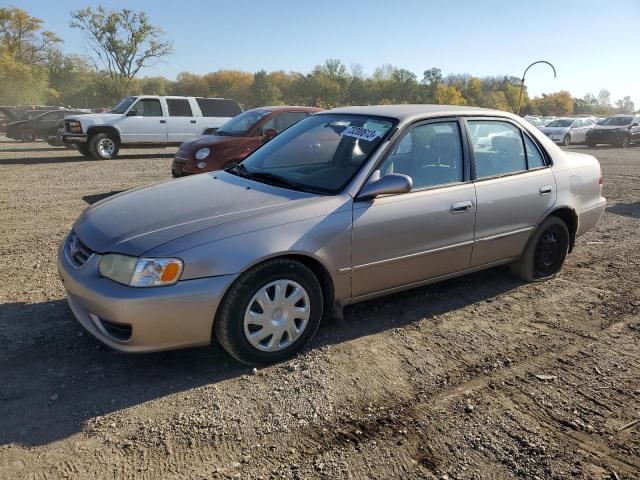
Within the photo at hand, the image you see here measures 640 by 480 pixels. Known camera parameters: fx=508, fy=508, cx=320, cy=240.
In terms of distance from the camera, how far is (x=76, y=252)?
334cm

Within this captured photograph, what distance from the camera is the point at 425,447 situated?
8.39ft

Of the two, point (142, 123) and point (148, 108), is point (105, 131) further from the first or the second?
point (148, 108)

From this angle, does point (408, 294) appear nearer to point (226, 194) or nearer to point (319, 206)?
point (319, 206)

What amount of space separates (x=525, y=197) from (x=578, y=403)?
199 centimetres

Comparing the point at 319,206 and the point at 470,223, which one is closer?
the point at 319,206

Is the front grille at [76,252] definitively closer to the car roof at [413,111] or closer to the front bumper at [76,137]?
the car roof at [413,111]

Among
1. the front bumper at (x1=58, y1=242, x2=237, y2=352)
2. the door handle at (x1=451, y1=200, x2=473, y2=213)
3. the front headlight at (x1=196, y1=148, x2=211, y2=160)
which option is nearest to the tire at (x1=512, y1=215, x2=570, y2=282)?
the door handle at (x1=451, y1=200, x2=473, y2=213)

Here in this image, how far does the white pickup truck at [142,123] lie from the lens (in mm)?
14758

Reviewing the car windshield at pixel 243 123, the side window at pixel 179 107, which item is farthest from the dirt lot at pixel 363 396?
the side window at pixel 179 107

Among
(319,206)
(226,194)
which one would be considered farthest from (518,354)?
(226,194)

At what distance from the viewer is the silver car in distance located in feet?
9.69

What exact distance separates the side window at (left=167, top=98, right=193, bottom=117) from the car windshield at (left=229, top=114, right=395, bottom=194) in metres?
12.5

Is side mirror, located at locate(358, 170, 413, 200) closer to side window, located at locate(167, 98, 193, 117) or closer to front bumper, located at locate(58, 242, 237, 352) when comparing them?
front bumper, located at locate(58, 242, 237, 352)

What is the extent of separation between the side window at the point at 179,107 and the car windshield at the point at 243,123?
272 inches
